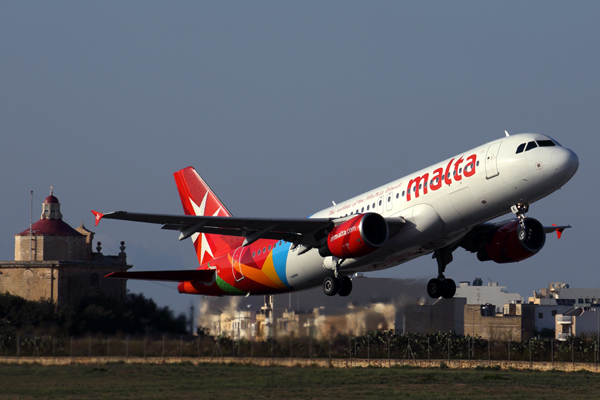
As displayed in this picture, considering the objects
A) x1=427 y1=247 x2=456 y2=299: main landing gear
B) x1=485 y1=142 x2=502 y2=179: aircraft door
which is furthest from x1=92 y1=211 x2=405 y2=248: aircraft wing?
x1=427 y1=247 x2=456 y2=299: main landing gear

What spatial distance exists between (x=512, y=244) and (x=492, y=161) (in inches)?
302

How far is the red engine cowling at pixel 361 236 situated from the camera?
3819 cm

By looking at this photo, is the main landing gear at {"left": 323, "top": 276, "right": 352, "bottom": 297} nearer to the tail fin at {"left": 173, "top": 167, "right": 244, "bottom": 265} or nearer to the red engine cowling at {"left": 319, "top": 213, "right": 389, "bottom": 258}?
the red engine cowling at {"left": 319, "top": 213, "right": 389, "bottom": 258}

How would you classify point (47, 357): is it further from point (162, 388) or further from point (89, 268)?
point (89, 268)

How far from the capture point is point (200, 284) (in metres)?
49.7

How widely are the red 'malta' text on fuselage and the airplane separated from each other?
0.05 m

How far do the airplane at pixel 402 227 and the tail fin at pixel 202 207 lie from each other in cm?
88

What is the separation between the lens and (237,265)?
47281 millimetres

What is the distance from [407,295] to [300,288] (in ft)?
61.4

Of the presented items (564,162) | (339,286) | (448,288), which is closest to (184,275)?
(339,286)

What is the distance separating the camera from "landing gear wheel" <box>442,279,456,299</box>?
4450 cm

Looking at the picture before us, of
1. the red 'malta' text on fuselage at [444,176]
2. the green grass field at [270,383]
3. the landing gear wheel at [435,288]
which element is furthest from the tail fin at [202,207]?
the red 'malta' text on fuselage at [444,176]

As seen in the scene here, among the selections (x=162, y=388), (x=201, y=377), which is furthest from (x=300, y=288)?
(x=201, y=377)

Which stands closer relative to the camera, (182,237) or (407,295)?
(182,237)
